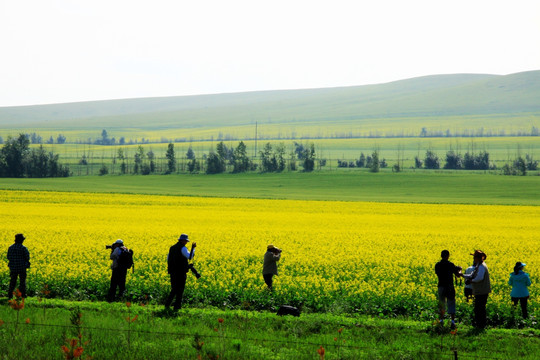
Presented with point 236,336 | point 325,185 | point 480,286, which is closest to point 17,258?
point 236,336

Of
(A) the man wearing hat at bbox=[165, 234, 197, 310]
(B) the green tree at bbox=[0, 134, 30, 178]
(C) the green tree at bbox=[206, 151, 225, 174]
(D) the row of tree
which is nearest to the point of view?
(A) the man wearing hat at bbox=[165, 234, 197, 310]

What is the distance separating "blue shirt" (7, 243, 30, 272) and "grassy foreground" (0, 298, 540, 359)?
1483mm

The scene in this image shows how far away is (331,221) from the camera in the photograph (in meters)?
43.8

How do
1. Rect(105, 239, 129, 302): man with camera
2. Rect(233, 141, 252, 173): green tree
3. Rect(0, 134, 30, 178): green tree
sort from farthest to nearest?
1. Rect(233, 141, 252, 173): green tree
2. Rect(0, 134, 30, 178): green tree
3. Rect(105, 239, 129, 302): man with camera

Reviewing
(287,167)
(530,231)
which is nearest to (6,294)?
(530,231)

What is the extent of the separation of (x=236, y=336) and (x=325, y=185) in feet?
292

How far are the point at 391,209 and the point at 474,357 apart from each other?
151 feet

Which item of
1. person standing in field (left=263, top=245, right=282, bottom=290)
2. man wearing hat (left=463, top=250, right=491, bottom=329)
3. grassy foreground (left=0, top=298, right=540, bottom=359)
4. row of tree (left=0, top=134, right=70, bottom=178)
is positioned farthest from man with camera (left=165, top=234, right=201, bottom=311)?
row of tree (left=0, top=134, right=70, bottom=178)

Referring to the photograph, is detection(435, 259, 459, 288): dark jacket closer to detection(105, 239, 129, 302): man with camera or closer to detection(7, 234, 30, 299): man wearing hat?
detection(105, 239, 129, 302): man with camera

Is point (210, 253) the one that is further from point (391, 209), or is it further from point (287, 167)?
point (287, 167)

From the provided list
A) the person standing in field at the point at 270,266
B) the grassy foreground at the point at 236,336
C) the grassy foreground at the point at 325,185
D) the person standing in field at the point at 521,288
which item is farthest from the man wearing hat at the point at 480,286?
the grassy foreground at the point at 325,185

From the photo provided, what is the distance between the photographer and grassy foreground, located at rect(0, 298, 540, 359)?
11180 millimetres

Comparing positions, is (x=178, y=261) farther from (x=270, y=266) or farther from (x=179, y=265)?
(x=270, y=266)

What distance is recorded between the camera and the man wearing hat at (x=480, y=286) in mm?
14641
